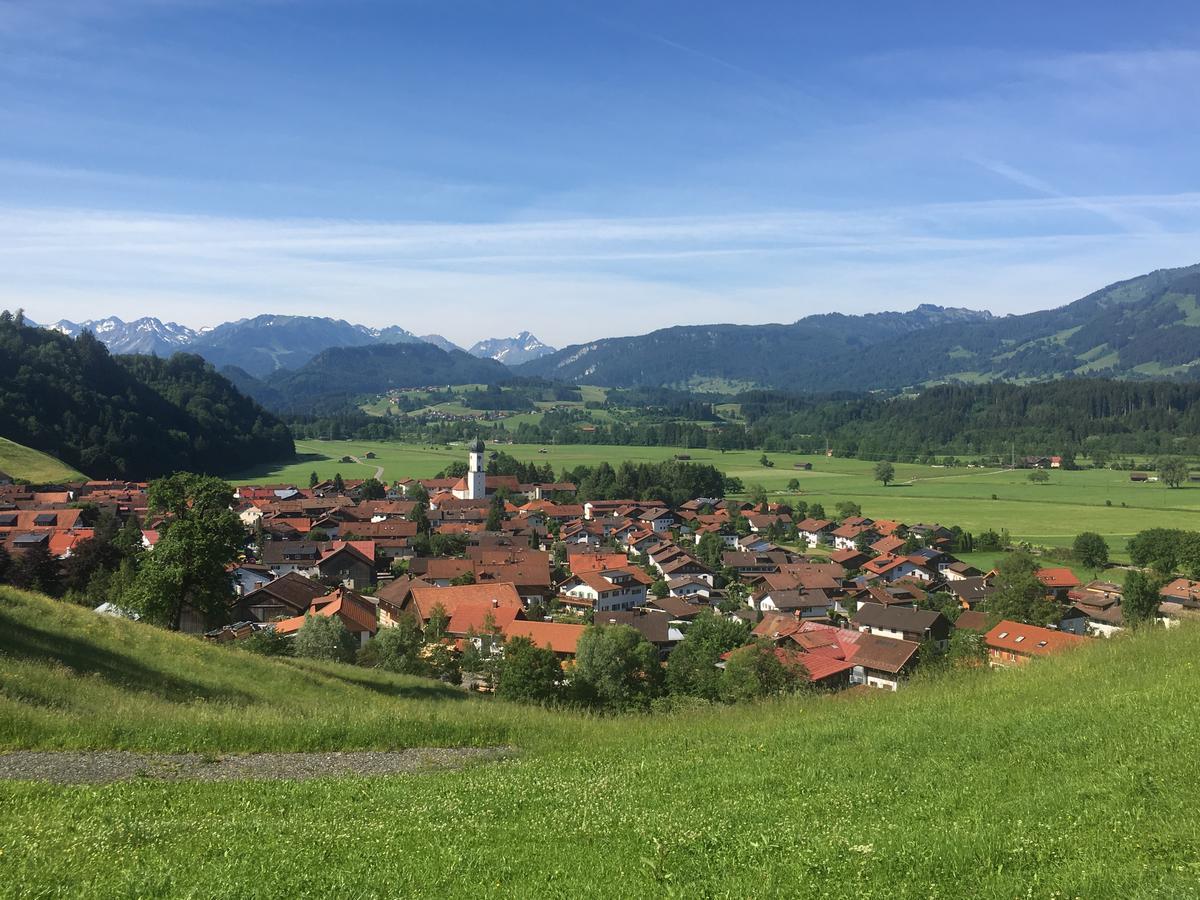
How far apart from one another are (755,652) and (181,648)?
1692cm

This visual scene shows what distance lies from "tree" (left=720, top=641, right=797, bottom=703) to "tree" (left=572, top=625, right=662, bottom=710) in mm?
2362

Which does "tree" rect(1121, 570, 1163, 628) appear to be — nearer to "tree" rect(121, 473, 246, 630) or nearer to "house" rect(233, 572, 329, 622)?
"tree" rect(121, 473, 246, 630)

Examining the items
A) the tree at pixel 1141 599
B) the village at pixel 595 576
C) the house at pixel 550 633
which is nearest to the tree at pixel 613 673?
the village at pixel 595 576

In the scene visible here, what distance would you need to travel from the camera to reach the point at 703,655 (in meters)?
28.2

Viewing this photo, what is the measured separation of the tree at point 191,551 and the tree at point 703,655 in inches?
522

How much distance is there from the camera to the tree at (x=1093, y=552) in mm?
54606

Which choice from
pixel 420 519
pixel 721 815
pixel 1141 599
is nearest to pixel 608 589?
pixel 1141 599

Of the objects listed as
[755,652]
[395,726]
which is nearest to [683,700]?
[755,652]

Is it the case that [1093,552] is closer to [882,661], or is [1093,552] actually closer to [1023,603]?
A: [1023,603]

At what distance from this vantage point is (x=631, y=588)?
1967 inches

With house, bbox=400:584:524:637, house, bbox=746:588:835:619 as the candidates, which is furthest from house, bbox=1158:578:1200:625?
house, bbox=400:584:524:637

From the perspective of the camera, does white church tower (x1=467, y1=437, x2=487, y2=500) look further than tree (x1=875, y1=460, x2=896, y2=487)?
No

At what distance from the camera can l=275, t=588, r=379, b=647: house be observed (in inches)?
1275

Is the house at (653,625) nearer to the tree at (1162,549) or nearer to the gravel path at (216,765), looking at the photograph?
the gravel path at (216,765)
